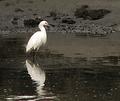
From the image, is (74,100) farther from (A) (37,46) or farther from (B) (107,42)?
(B) (107,42)

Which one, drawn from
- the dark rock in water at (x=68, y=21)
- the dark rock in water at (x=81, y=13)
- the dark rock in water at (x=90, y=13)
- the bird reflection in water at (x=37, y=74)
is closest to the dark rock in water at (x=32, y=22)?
the dark rock in water at (x=68, y=21)

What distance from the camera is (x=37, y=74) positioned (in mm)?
18531

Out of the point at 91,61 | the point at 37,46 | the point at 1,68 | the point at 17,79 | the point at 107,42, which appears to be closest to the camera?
the point at 17,79

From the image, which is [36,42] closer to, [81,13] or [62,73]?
[62,73]

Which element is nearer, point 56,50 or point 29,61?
point 29,61

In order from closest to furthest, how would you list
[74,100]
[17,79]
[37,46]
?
[74,100]
[17,79]
[37,46]

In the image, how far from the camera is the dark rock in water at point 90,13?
41906mm

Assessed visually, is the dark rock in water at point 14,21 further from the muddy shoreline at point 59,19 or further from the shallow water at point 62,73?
the shallow water at point 62,73

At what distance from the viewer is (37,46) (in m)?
23.9

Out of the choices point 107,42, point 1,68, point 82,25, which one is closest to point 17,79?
point 1,68

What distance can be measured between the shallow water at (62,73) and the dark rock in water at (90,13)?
1300cm

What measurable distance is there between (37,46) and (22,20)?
19.7 meters

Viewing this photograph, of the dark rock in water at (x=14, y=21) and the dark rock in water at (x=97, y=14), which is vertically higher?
the dark rock in water at (x=97, y=14)

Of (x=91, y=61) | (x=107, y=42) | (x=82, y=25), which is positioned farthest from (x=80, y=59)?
(x=82, y=25)
